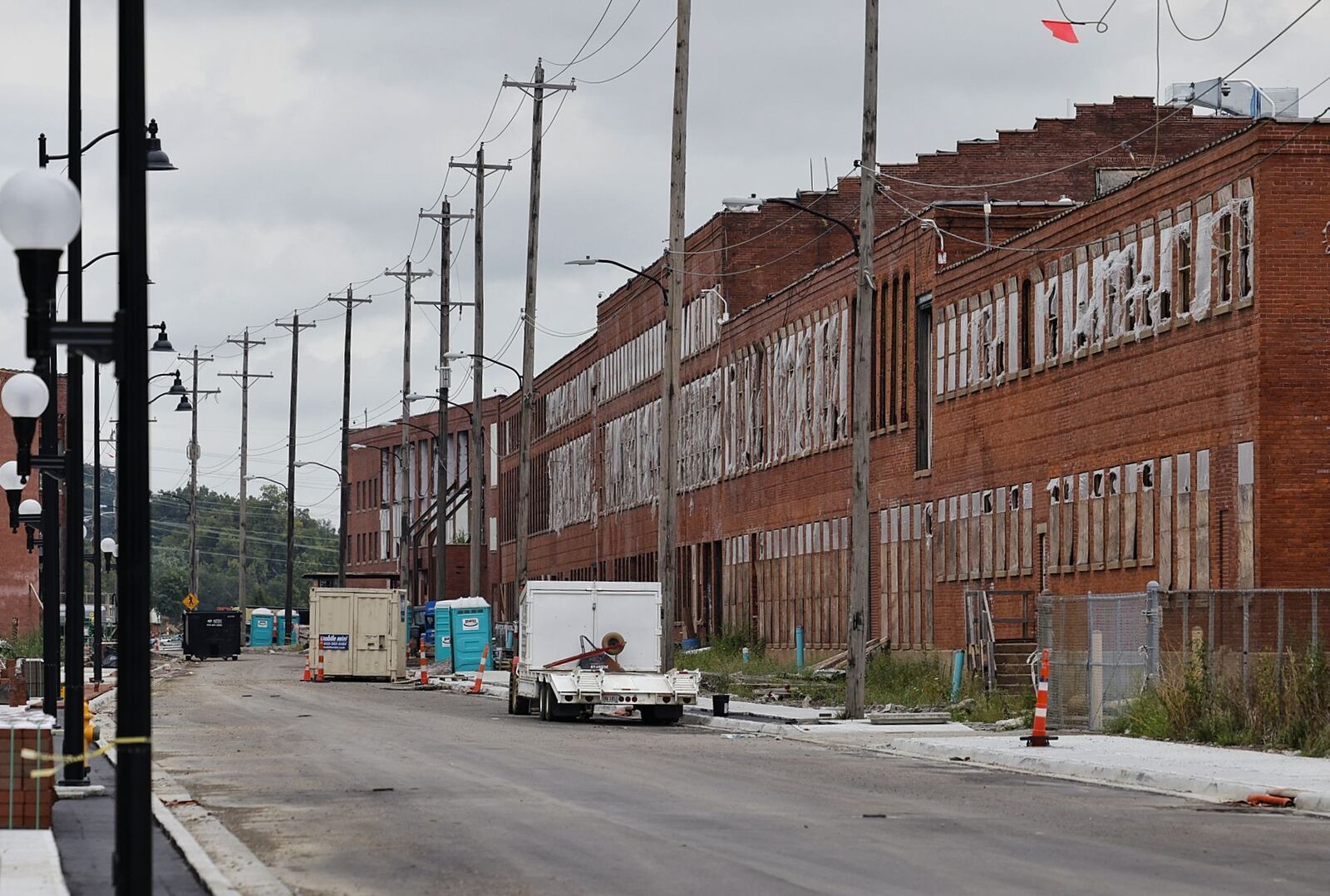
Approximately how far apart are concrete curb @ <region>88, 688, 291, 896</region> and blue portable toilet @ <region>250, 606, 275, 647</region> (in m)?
102

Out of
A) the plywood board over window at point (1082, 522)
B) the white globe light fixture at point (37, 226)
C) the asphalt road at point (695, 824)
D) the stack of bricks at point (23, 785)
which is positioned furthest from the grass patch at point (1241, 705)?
the white globe light fixture at point (37, 226)

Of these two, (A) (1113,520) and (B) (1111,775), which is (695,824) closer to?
(B) (1111,775)

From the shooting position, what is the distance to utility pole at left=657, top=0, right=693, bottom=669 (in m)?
45.3

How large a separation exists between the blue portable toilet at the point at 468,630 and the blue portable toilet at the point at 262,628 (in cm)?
5492

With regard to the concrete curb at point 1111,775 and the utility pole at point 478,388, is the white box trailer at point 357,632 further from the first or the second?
the concrete curb at point 1111,775

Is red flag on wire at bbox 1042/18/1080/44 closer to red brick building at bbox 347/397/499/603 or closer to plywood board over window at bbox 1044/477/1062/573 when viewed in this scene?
plywood board over window at bbox 1044/477/1062/573

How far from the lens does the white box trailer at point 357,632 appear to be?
62.8m

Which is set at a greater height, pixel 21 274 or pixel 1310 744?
pixel 21 274

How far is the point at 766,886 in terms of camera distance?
532 inches

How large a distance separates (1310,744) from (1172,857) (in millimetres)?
11872

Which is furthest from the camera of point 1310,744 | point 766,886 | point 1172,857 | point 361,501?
point 361,501

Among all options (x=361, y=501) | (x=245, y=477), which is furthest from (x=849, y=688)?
(x=361, y=501)

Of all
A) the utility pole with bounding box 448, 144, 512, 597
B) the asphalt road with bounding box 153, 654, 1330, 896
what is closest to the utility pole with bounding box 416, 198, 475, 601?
the utility pole with bounding box 448, 144, 512, 597

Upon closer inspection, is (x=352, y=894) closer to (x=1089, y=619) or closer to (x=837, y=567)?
(x=1089, y=619)
